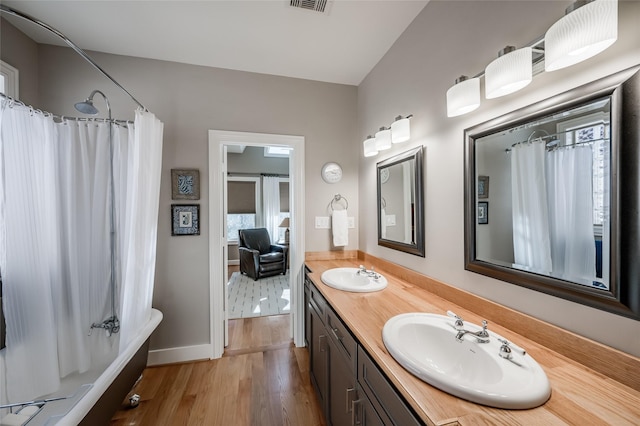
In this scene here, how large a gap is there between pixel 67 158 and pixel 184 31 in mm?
1220

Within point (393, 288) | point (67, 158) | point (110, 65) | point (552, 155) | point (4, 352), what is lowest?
point (4, 352)

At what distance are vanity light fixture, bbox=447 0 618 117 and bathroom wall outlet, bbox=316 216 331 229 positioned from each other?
1.73 metres

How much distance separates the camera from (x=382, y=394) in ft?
2.68

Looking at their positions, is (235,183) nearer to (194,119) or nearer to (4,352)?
(194,119)

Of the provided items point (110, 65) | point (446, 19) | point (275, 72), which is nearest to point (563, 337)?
point (446, 19)

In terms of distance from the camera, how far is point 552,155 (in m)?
0.89

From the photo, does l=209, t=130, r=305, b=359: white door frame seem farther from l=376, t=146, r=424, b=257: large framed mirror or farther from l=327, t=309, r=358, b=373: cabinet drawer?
l=327, t=309, r=358, b=373: cabinet drawer

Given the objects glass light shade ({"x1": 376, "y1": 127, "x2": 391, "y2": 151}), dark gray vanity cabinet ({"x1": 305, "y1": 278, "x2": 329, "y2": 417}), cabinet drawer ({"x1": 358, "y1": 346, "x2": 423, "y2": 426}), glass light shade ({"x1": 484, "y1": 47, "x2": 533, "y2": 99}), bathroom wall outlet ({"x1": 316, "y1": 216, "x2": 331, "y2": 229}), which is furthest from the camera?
bathroom wall outlet ({"x1": 316, "y1": 216, "x2": 331, "y2": 229})

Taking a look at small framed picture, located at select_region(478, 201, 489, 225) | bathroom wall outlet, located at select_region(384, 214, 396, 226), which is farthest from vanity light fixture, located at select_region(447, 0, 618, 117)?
bathroom wall outlet, located at select_region(384, 214, 396, 226)

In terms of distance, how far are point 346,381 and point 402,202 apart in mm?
1219

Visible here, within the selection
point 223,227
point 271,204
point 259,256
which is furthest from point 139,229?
point 271,204

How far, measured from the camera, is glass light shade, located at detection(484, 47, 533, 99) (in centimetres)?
90

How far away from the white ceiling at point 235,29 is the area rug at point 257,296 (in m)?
2.87

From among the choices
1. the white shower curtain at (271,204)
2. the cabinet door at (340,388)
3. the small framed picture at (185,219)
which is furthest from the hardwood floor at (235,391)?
the white shower curtain at (271,204)
